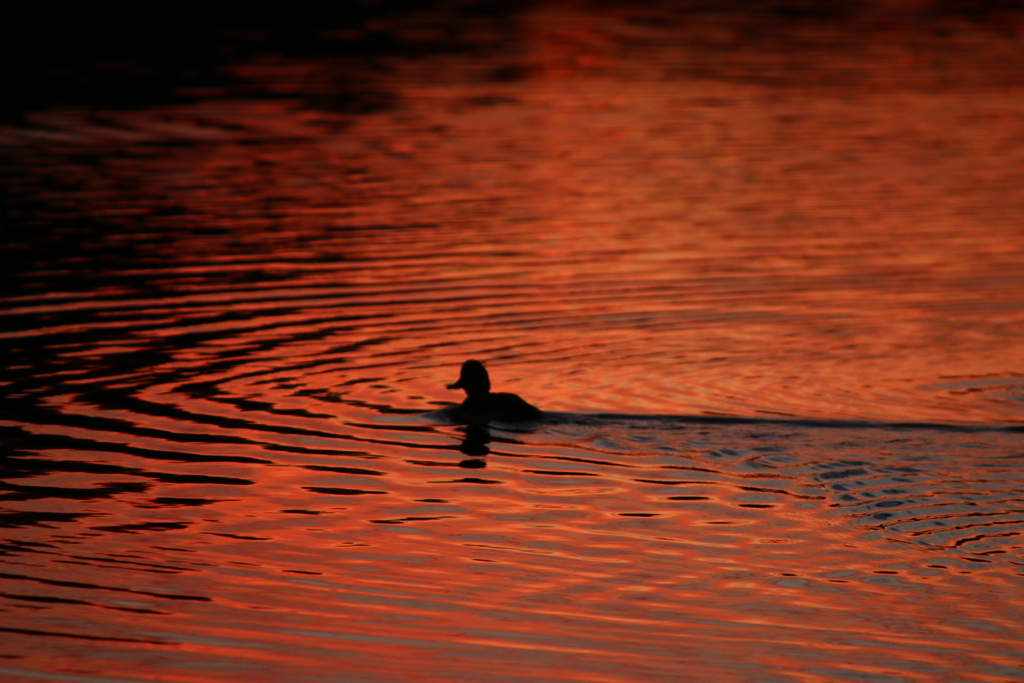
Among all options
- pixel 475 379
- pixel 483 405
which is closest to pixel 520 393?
pixel 475 379

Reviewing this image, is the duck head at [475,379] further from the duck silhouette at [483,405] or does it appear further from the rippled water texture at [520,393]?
the rippled water texture at [520,393]

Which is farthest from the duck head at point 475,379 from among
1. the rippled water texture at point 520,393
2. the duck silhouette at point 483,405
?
the rippled water texture at point 520,393

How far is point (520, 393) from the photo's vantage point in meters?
15.7

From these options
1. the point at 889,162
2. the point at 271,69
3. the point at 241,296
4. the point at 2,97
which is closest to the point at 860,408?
the point at 241,296

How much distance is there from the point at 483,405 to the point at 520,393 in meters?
1.40

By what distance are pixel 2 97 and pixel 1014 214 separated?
27.5 metres

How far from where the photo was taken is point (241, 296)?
19.9 m

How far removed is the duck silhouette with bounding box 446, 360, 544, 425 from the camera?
46.6 feet

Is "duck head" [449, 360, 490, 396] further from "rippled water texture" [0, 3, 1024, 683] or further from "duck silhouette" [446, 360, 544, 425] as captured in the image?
"rippled water texture" [0, 3, 1024, 683]

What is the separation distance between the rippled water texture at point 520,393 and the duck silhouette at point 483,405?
0.19m

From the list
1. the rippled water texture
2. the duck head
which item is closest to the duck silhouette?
the duck head

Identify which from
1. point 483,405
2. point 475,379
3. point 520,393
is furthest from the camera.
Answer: point 520,393

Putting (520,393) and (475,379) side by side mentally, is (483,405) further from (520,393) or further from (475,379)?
(520,393)

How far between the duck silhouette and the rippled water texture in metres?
0.19
